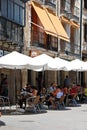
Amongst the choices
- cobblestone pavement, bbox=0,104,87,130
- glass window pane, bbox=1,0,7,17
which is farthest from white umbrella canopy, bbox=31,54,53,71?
glass window pane, bbox=1,0,7,17

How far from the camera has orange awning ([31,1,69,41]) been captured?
34656 mm

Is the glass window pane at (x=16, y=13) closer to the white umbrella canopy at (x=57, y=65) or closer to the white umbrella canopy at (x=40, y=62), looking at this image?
the white umbrella canopy at (x=57, y=65)

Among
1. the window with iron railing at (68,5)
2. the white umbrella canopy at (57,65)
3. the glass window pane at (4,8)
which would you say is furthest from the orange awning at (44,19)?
the window with iron railing at (68,5)

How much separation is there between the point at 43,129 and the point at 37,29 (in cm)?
2021

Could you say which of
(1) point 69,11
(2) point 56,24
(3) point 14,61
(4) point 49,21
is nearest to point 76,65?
(4) point 49,21

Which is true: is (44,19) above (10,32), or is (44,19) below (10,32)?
above

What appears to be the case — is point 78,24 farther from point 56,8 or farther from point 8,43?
point 8,43

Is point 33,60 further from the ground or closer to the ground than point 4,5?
closer to the ground

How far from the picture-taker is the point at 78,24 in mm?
45125

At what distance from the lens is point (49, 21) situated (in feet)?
119

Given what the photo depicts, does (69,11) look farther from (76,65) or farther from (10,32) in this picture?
(10,32)

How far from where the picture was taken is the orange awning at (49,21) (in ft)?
114

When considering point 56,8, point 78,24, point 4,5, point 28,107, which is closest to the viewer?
point 28,107

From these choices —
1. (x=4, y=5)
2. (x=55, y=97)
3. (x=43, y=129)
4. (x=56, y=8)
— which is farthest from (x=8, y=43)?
(x=43, y=129)
